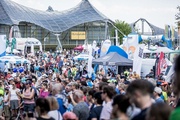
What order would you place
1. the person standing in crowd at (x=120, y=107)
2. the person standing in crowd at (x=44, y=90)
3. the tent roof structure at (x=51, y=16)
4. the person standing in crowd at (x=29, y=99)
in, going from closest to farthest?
the person standing in crowd at (x=120, y=107) < the person standing in crowd at (x=29, y=99) < the person standing in crowd at (x=44, y=90) < the tent roof structure at (x=51, y=16)

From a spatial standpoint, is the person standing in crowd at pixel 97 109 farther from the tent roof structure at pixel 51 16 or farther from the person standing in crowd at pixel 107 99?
the tent roof structure at pixel 51 16

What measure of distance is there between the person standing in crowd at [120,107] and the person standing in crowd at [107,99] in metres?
1.26

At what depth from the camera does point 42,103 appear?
5.47 metres

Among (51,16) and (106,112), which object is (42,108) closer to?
(106,112)

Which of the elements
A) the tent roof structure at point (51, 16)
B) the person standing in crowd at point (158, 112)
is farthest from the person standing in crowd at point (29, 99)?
the tent roof structure at point (51, 16)

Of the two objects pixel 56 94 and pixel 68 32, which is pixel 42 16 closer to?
pixel 68 32

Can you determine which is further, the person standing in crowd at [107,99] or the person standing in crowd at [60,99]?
the person standing in crowd at [60,99]

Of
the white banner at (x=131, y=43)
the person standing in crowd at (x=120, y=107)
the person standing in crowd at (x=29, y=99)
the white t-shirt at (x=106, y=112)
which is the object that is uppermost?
the white banner at (x=131, y=43)

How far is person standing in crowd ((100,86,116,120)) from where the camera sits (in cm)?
560

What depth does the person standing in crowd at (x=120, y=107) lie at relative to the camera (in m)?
4.08

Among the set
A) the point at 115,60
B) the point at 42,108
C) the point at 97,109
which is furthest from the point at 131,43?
the point at 42,108

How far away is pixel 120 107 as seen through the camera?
419cm

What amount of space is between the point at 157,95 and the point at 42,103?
8.95 ft

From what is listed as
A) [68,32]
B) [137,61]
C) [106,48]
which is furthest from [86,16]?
[137,61]
